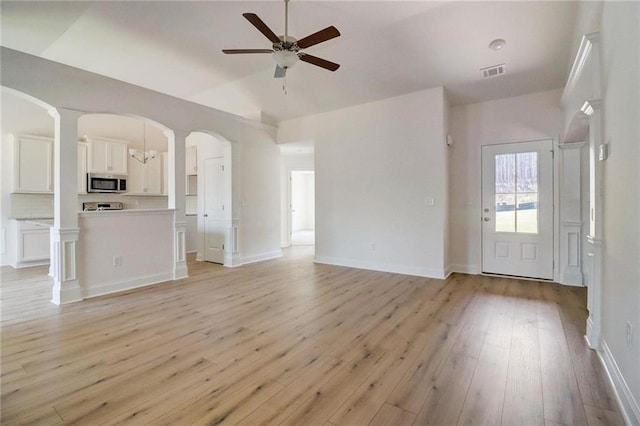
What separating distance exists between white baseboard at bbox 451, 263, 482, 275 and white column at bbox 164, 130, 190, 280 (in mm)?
4569

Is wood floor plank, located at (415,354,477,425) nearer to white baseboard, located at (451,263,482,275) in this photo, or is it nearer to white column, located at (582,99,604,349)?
white column, located at (582,99,604,349)

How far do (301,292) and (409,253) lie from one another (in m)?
2.02

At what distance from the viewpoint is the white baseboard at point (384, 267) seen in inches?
184

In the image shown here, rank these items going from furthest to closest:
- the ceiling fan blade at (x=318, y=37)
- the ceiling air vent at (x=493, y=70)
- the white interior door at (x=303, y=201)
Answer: the white interior door at (x=303, y=201) → the ceiling air vent at (x=493, y=70) → the ceiling fan blade at (x=318, y=37)

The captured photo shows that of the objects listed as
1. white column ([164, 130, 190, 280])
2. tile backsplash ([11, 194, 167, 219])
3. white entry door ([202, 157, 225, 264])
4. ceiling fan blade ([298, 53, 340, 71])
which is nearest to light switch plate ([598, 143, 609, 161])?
ceiling fan blade ([298, 53, 340, 71])

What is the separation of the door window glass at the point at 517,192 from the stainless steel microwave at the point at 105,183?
7778mm

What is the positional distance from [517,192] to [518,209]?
0.90ft

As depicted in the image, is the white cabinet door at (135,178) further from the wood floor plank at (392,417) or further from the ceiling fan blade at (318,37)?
the wood floor plank at (392,417)

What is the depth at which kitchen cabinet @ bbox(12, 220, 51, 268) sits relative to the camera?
545 cm

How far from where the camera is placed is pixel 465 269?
16.7ft

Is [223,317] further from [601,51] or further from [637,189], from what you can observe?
[601,51]

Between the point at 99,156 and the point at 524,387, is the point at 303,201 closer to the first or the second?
the point at 99,156

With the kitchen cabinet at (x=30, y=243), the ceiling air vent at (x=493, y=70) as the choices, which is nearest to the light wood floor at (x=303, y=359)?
the kitchen cabinet at (x=30, y=243)

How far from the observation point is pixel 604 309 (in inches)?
89.5
